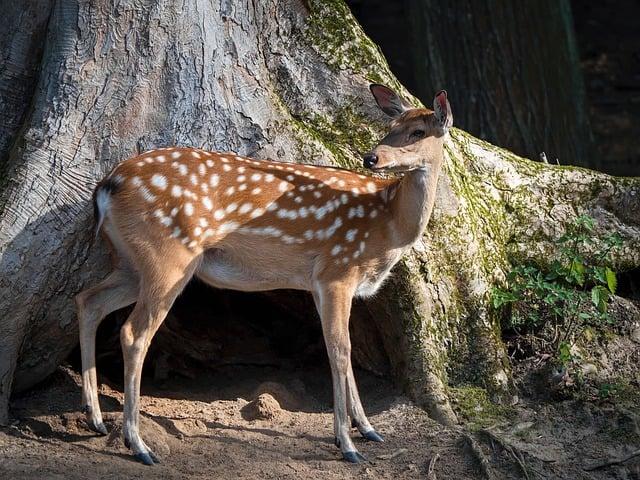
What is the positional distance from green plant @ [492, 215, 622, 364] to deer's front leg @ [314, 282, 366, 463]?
110 centimetres

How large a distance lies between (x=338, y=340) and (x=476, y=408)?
39.6 inches

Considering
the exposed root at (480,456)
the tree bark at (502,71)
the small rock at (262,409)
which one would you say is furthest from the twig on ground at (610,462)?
the tree bark at (502,71)

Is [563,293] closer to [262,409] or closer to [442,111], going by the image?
[442,111]

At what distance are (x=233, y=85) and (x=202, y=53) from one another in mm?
240

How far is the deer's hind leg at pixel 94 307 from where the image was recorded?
19.1 feet

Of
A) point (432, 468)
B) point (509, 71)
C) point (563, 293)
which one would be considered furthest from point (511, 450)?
point (509, 71)

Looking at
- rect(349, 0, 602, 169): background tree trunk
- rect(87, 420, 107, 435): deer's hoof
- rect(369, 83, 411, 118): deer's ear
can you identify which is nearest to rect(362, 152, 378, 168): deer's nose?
rect(369, 83, 411, 118): deer's ear

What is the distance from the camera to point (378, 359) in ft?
22.1

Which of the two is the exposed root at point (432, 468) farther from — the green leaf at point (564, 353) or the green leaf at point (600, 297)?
the green leaf at point (600, 297)


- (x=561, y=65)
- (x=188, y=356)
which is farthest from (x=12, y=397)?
(x=561, y=65)

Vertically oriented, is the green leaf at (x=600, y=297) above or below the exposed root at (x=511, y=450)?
above

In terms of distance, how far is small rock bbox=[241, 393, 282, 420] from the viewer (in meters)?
6.18

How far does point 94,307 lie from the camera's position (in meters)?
5.93

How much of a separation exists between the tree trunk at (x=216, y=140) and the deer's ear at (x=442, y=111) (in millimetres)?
735
